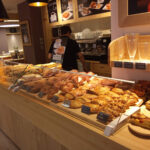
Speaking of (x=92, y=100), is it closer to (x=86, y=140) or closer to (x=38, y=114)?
(x=86, y=140)

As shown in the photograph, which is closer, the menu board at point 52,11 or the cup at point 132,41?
the cup at point 132,41

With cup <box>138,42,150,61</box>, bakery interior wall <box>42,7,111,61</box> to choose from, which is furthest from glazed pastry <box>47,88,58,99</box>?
bakery interior wall <box>42,7,111,61</box>

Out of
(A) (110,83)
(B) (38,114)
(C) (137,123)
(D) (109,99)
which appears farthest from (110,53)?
(B) (38,114)

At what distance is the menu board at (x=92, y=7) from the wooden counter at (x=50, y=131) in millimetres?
3008

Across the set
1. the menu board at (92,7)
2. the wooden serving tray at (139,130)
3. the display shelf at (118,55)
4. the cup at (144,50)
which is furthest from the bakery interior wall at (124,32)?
the menu board at (92,7)

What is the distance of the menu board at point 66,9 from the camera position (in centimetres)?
491

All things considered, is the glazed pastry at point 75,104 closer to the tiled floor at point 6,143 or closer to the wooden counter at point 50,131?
the wooden counter at point 50,131

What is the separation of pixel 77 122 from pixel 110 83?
0.52 metres

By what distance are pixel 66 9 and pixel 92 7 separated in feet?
3.44

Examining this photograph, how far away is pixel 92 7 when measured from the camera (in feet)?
14.2

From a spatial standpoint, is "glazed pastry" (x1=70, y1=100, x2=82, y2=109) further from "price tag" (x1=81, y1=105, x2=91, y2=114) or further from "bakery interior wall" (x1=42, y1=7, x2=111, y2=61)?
"bakery interior wall" (x1=42, y1=7, x2=111, y2=61)

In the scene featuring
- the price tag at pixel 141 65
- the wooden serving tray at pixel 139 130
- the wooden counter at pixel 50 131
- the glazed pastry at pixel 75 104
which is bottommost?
the wooden counter at pixel 50 131

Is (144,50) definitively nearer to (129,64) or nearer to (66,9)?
(129,64)

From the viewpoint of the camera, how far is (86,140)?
126 cm
